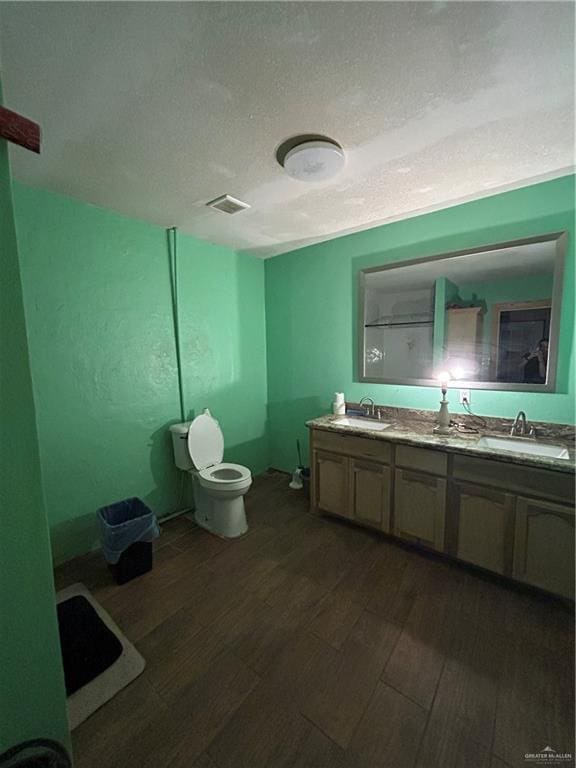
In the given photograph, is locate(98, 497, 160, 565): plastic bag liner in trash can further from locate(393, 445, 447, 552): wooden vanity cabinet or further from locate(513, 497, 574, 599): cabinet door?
locate(513, 497, 574, 599): cabinet door

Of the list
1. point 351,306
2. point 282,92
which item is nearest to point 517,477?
point 351,306

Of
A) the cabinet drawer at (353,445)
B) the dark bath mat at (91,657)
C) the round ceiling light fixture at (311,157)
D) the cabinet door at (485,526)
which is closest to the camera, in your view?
the dark bath mat at (91,657)

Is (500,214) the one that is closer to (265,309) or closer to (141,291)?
(265,309)

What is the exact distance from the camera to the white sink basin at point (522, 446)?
5.83 feet

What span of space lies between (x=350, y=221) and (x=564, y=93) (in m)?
1.34

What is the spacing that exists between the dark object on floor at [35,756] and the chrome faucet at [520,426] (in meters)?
2.49

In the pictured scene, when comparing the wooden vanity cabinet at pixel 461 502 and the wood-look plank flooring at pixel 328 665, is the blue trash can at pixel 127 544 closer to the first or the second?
the wood-look plank flooring at pixel 328 665

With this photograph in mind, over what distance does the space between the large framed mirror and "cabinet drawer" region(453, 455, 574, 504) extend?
1.99 feet

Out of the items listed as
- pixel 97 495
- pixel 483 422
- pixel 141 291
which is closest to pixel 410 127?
pixel 483 422

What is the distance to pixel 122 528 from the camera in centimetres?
180

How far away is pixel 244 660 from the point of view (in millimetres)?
1359

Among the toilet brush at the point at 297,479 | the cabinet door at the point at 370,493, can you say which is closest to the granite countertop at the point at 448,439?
the cabinet door at the point at 370,493

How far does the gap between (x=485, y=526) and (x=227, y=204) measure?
2577mm

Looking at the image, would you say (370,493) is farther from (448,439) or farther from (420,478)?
(448,439)
